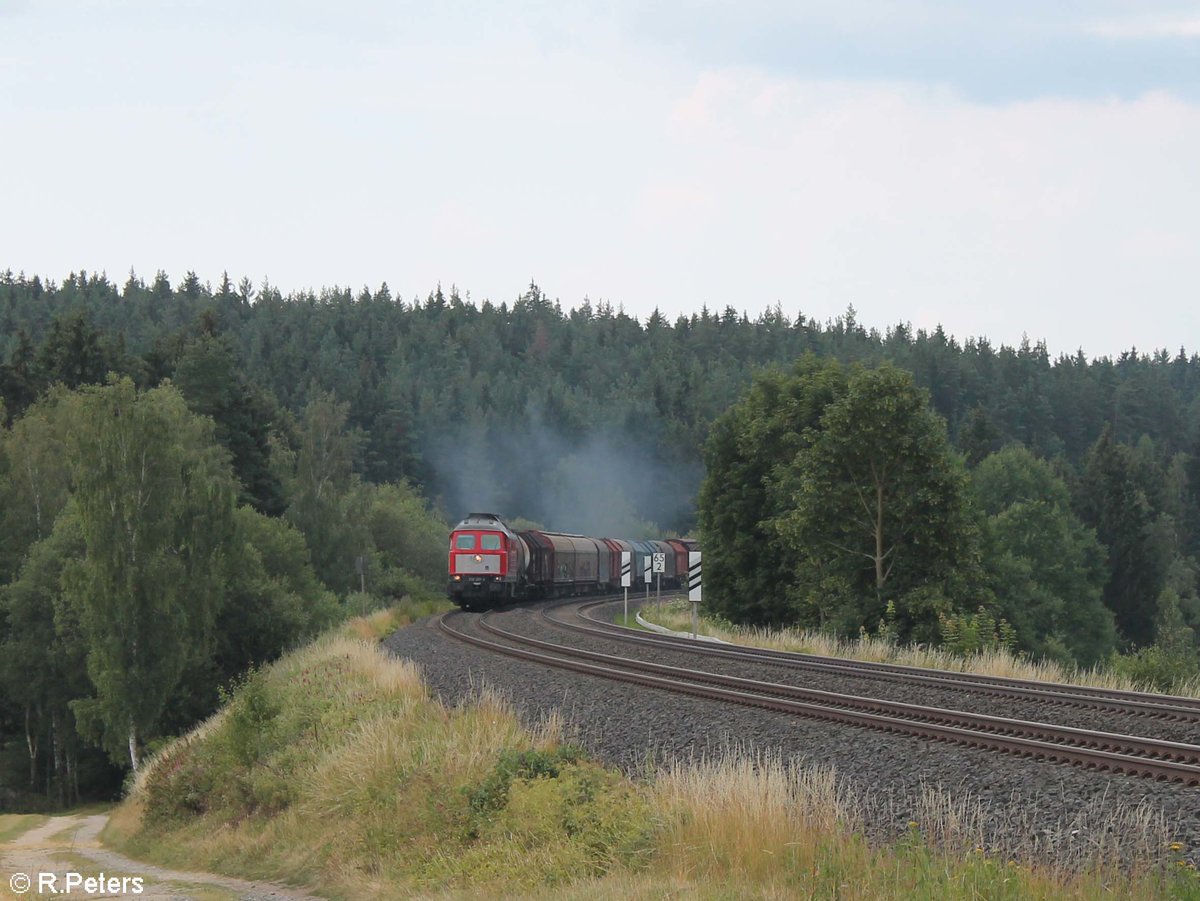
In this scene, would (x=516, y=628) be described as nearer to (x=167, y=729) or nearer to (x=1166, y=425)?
(x=167, y=729)

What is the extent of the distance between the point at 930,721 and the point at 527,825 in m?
6.73

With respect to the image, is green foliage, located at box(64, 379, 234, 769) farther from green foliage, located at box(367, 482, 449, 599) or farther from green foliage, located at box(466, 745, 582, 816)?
green foliage, located at box(466, 745, 582, 816)

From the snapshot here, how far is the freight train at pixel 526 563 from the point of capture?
168 ft

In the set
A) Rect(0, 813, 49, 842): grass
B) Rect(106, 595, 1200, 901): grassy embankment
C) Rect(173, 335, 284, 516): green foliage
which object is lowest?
Rect(0, 813, 49, 842): grass

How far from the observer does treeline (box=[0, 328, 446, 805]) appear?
49219 mm

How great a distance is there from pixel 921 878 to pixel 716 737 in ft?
23.3

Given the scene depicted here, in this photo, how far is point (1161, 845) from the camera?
343 inches

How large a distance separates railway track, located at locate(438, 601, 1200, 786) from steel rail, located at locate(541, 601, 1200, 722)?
20.1 inches

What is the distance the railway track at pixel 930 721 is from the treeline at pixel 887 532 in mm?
9978

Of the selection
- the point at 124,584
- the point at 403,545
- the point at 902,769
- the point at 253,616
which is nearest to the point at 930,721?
the point at 902,769

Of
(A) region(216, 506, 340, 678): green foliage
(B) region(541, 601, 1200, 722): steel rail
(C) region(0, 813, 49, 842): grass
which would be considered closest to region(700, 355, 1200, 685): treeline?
(B) region(541, 601, 1200, 722): steel rail

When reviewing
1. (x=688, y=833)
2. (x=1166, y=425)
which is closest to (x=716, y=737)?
(x=688, y=833)

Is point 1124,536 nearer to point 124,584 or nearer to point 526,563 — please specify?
point 526,563

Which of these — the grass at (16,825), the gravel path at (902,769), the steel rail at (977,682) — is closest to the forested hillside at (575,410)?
the grass at (16,825)
